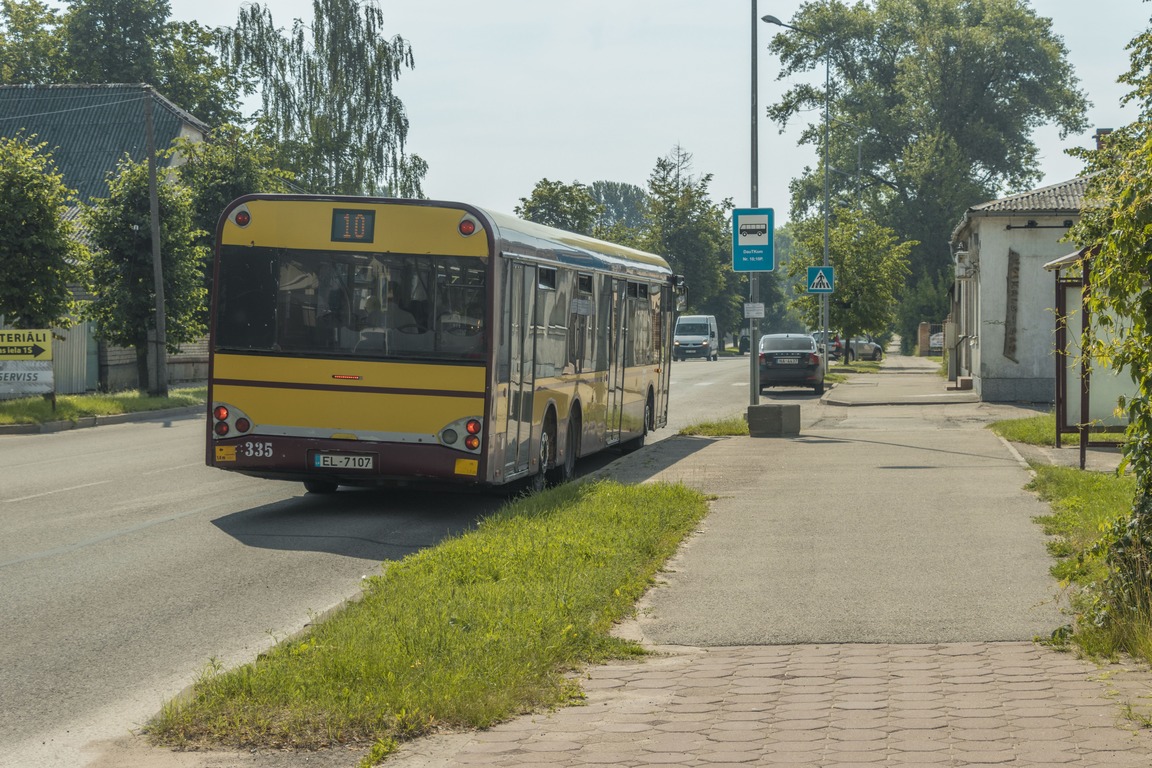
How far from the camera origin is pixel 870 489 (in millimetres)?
14516

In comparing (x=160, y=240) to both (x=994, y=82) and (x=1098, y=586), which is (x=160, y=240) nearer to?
(x=1098, y=586)

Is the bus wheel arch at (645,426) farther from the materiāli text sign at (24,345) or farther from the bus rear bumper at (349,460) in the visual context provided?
the materiāli text sign at (24,345)

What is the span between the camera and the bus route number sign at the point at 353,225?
13.4 meters

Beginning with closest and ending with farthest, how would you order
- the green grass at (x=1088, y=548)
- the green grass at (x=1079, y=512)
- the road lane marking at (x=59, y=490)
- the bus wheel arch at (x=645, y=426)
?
1. the green grass at (x=1088, y=548)
2. the green grass at (x=1079, y=512)
3. the road lane marking at (x=59, y=490)
4. the bus wheel arch at (x=645, y=426)

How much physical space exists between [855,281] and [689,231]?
46115 millimetres

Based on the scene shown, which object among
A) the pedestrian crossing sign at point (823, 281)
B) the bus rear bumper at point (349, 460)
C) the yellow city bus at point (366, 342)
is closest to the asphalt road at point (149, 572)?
the bus rear bumper at point (349, 460)

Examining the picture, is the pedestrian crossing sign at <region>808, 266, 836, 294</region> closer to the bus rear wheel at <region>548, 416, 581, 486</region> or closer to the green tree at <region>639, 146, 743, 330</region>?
the bus rear wheel at <region>548, 416, 581, 486</region>

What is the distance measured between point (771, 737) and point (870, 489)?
9184 mm

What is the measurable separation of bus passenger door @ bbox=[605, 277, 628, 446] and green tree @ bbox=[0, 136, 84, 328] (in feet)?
52.9

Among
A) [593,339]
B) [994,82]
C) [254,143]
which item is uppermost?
[994,82]

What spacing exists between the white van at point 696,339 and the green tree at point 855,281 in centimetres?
1741

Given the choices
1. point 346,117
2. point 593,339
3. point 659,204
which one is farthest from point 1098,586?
point 659,204

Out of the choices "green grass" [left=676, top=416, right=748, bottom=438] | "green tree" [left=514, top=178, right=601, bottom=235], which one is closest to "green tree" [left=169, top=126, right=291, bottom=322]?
"green grass" [left=676, top=416, right=748, bottom=438]

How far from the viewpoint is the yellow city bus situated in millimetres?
13125
